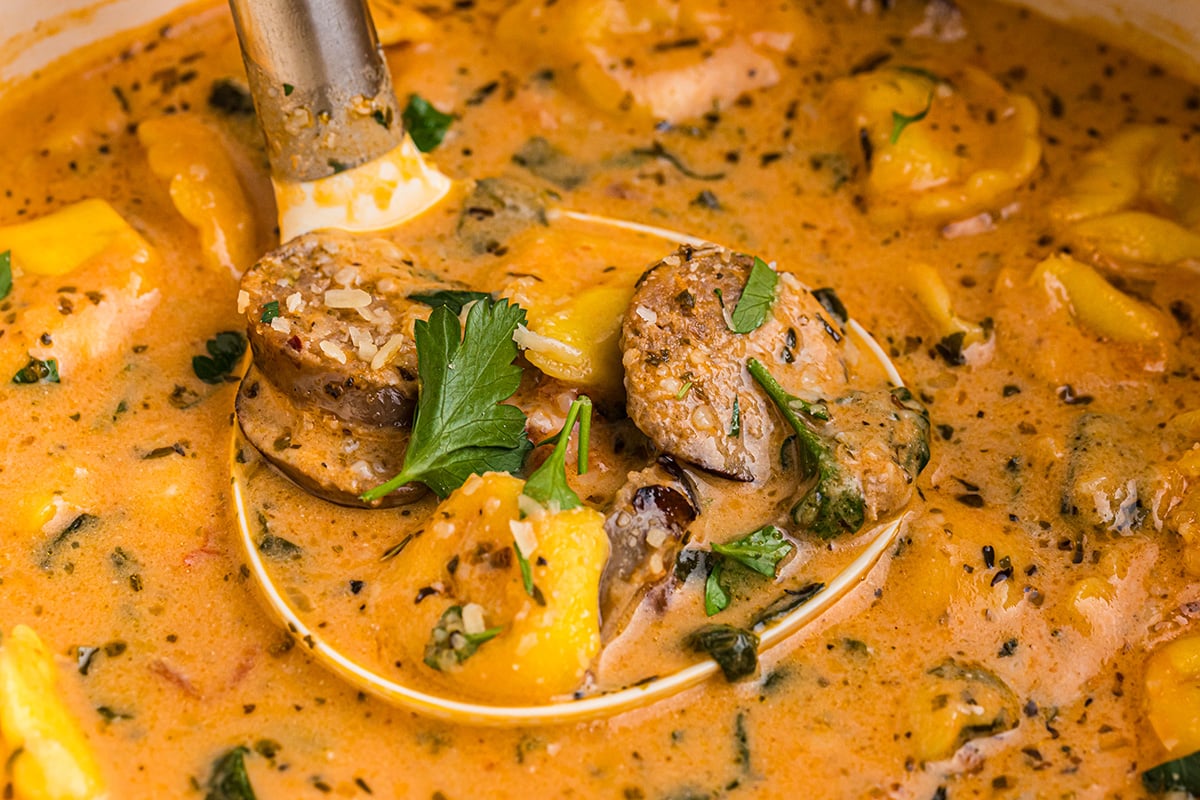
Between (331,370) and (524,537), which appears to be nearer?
(524,537)

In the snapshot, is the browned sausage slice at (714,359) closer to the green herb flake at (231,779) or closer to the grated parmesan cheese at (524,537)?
the grated parmesan cheese at (524,537)

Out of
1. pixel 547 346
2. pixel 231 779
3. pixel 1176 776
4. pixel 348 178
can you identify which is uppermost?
pixel 348 178

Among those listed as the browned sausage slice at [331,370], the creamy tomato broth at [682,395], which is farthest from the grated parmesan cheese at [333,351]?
the creamy tomato broth at [682,395]

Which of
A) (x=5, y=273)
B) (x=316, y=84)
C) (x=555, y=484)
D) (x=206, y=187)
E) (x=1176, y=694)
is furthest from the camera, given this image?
(x=206, y=187)

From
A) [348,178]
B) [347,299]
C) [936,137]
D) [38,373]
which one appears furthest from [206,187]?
[936,137]

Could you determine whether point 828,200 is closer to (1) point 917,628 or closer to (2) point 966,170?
(2) point 966,170

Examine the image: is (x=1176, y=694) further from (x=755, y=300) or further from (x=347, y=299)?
(x=347, y=299)

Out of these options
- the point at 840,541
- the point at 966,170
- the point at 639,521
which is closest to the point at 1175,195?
the point at 966,170
